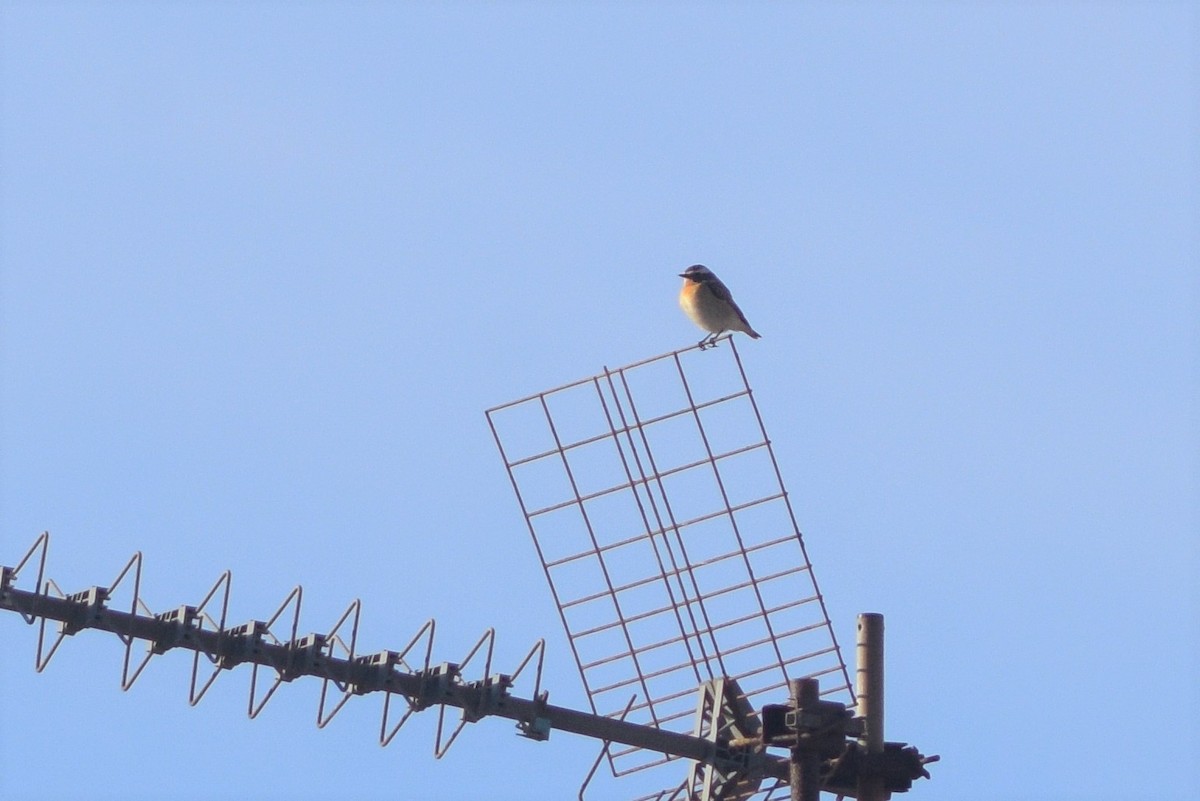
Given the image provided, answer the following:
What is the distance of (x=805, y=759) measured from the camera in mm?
13383

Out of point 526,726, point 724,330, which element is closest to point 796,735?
point 526,726

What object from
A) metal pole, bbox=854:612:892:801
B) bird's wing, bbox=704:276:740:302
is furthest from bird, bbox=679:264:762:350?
metal pole, bbox=854:612:892:801

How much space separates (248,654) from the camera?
12.0 meters

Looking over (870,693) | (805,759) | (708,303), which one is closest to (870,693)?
(870,693)

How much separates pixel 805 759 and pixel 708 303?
8.98 metres

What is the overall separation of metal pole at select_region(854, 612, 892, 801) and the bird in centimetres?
815

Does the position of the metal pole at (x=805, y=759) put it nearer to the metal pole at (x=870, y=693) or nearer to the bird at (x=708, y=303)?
the metal pole at (x=870, y=693)

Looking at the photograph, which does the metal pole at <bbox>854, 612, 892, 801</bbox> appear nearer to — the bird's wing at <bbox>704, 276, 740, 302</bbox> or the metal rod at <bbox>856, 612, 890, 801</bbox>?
the metal rod at <bbox>856, 612, 890, 801</bbox>

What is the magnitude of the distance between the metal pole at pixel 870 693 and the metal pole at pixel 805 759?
297 mm

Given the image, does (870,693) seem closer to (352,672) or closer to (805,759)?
(805,759)

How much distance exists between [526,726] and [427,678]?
67 cm

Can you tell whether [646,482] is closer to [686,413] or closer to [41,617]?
[686,413]

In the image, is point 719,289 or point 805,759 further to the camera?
point 719,289

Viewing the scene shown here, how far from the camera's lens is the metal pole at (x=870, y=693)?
13492 millimetres
